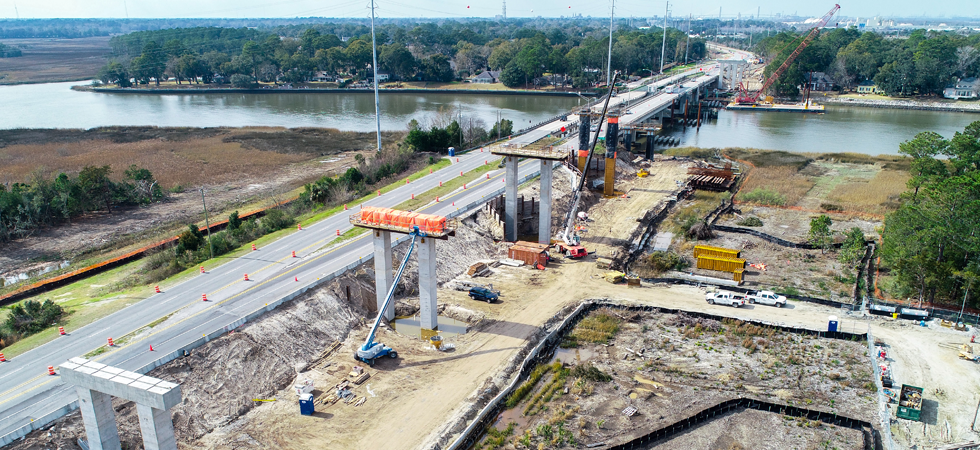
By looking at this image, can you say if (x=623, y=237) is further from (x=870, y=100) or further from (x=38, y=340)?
(x=870, y=100)

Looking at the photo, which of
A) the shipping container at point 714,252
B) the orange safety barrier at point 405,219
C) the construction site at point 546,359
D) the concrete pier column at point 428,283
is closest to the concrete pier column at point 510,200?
the construction site at point 546,359

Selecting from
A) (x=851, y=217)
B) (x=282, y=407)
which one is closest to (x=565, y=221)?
(x=851, y=217)

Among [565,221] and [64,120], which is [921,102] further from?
[64,120]

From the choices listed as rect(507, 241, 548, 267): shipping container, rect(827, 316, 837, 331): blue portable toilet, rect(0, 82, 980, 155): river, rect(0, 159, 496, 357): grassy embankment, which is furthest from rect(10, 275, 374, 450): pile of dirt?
rect(0, 82, 980, 155): river

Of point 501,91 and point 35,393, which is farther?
point 501,91

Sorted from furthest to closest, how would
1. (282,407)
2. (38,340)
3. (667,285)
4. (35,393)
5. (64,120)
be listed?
1. (64,120)
2. (667,285)
3. (38,340)
4. (282,407)
5. (35,393)

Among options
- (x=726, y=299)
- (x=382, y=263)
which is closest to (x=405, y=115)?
(x=382, y=263)

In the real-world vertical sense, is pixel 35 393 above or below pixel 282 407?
above

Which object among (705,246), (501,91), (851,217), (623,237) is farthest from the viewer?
(501,91)

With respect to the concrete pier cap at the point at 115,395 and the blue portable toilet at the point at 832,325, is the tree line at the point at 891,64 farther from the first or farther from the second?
the concrete pier cap at the point at 115,395
